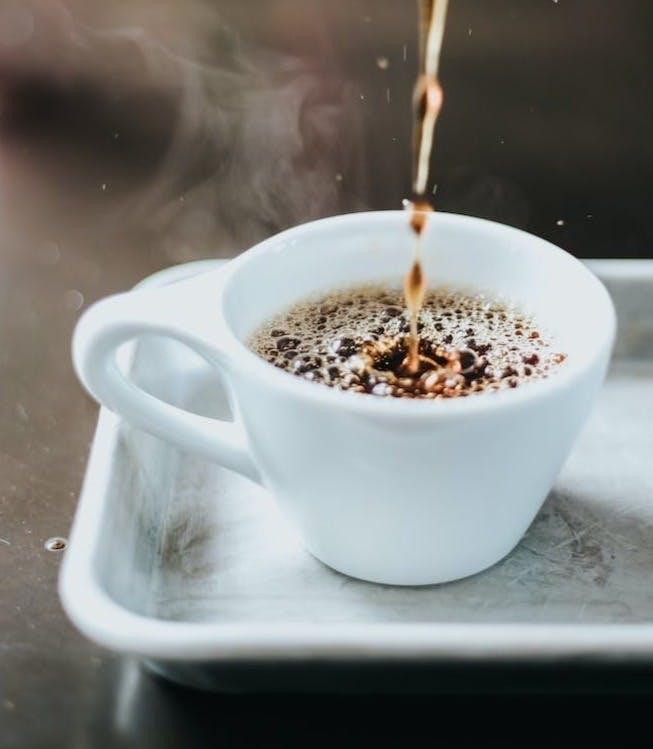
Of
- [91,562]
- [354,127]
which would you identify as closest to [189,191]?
[354,127]

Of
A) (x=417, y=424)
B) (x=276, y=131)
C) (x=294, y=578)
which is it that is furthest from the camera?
(x=276, y=131)

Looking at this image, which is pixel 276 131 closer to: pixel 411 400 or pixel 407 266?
pixel 407 266

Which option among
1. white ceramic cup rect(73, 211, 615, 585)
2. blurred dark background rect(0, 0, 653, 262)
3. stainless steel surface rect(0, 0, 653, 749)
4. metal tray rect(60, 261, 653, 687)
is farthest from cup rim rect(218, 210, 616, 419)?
blurred dark background rect(0, 0, 653, 262)

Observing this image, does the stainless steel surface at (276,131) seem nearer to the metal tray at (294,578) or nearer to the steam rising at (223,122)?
the steam rising at (223,122)

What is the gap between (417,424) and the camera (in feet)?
1.90

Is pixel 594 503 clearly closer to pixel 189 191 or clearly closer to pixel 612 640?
pixel 612 640

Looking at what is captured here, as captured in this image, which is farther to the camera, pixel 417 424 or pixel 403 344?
pixel 403 344

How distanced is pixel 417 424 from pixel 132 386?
182 millimetres

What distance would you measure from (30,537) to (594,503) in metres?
0.37

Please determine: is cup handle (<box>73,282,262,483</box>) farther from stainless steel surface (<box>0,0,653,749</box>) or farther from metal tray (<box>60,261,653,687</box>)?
stainless steel surface (<box>0,0,653,749</box>)

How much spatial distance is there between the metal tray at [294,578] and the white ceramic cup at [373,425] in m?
0.03

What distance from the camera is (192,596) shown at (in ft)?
2.20

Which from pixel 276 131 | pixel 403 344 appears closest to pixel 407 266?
pixel 403 344

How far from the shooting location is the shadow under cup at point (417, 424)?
0.59m
